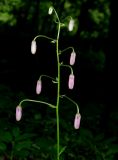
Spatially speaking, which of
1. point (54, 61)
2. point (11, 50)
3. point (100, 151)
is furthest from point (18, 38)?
point (100, 151)

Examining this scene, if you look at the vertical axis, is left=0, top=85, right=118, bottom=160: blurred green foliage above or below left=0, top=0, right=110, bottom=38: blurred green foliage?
below

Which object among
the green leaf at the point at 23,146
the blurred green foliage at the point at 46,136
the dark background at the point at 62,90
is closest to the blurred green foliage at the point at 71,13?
the dark background at the point at 62,90

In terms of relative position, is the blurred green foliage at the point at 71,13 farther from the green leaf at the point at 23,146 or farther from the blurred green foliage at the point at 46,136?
the green leaf at the point at 23,146

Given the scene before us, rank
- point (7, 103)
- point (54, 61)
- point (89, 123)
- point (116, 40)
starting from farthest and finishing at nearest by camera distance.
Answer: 1. point (54, 61)
2. point (89, 123)
3. point (116, 40)
4. point (7, 103)

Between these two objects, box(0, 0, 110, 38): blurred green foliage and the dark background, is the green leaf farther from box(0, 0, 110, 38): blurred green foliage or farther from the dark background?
box(0, 0, 110, 38): blurred green foliage

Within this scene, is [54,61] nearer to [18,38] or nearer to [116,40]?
[18,38]

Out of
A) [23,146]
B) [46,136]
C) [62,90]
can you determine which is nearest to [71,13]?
[62,90]

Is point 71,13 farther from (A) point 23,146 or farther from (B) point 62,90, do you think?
(A) point 23,146

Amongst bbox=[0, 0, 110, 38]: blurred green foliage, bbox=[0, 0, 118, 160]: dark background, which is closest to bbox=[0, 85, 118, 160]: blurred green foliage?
bbox=[0, 0, 118, 160]: dark background
